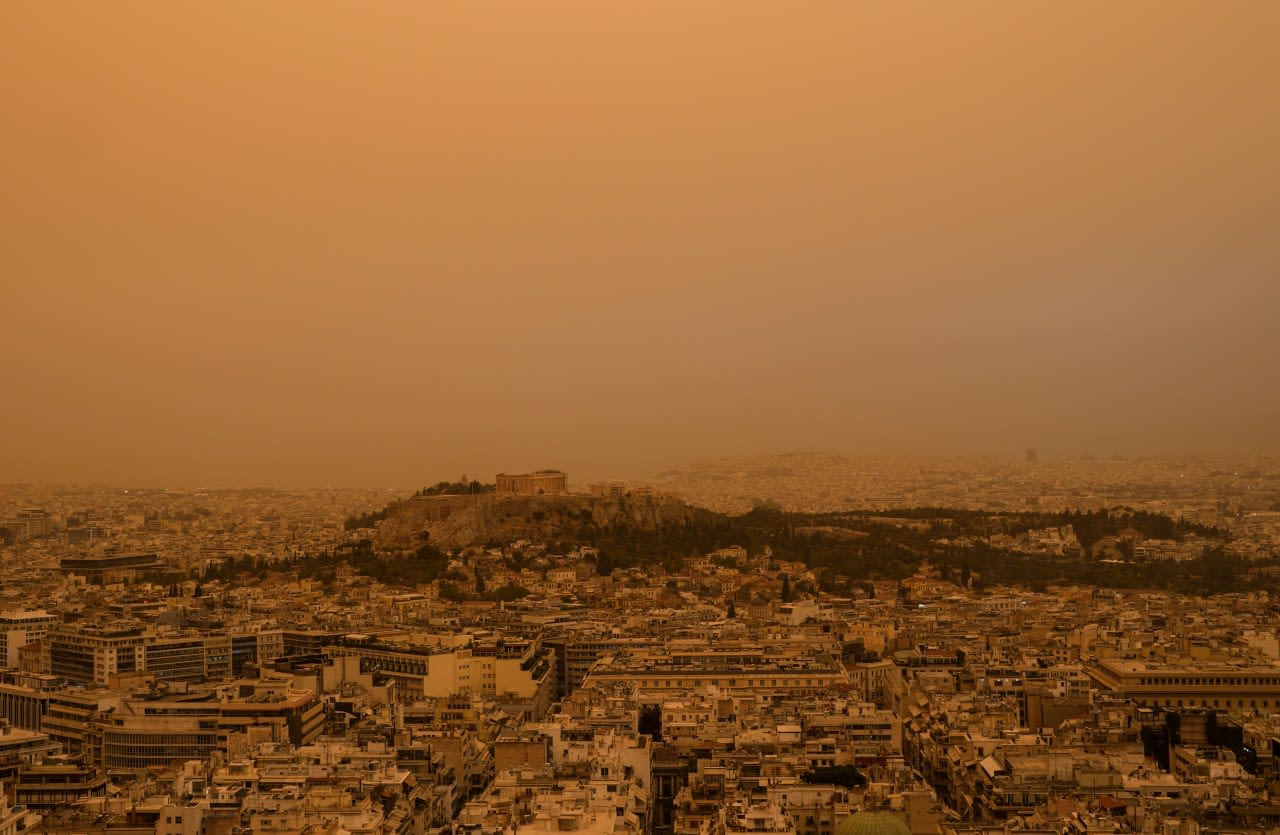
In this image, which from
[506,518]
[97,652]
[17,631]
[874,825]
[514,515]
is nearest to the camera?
[874,825]

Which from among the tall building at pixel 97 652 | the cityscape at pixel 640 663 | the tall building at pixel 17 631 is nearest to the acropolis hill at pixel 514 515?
the cityscape at pixel 640 663

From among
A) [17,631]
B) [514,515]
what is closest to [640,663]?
[17,631]

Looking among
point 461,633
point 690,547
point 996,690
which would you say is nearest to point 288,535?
point 690,547

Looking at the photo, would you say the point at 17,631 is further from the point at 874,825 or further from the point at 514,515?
the point at 514,515

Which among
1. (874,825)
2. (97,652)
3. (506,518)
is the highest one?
(506,518)

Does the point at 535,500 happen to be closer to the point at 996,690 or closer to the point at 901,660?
the point at 901,660

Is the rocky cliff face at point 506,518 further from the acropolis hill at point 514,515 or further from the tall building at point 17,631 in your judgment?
the tall building at point 17,631

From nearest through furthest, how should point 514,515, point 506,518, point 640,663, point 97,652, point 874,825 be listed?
point 874,825, point 640,663, point 97,652, point 506,518, point 514,515
